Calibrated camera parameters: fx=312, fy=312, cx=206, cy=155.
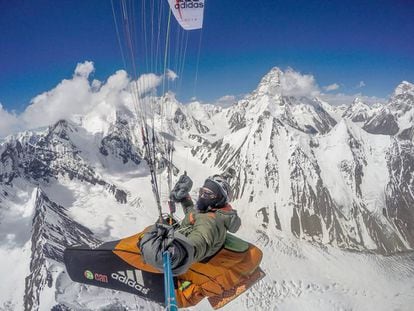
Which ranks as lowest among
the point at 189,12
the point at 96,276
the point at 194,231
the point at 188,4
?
the point at 96,276

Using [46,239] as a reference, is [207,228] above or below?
below

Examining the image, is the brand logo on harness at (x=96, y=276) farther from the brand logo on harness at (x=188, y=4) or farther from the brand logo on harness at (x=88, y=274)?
the brand logo on harness at (x=188, y=4)

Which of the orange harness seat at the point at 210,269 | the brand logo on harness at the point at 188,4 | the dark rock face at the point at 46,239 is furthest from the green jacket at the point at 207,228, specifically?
the dark rock face at the point at 46,239

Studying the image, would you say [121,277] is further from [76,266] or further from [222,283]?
[222,283]

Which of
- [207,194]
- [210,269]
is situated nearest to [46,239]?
[210,269]

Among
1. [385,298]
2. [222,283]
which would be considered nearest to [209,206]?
[222,283]

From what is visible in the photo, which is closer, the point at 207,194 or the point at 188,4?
the point at 207,194

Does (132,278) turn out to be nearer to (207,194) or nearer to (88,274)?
(88,274)
